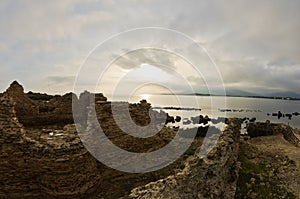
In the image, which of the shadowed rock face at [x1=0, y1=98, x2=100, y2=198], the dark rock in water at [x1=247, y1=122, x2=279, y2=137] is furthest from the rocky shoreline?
the dark rock in water at [x1=247, y1=122, x2=279, y2=137]

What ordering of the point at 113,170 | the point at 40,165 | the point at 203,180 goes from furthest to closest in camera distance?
the point at 113,170 → the point at 40,165 → the point at 203,180

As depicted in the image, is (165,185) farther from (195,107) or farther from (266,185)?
(195,107)

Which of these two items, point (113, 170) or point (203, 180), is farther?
point (113, 170)

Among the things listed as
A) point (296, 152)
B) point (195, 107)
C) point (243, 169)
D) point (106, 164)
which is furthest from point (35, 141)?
point (195, 107)

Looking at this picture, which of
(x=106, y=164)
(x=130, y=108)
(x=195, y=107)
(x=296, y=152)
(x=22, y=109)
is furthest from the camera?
(x=195, y=107)

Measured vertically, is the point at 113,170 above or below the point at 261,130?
below

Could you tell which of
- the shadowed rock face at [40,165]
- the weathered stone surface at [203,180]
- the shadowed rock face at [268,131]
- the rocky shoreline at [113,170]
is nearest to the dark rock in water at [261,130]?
the shadowed rock face at [268,131]

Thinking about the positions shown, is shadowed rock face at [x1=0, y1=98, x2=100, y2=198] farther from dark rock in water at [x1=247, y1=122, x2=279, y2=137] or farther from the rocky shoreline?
dark rock in water at [x1=247, y1=122, x2=279, y2=137]

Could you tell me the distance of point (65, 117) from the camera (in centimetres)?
1931

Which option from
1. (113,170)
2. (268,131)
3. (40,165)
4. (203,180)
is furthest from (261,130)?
(40,165)

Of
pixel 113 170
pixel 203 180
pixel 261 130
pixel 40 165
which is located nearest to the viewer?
pixel 203 180

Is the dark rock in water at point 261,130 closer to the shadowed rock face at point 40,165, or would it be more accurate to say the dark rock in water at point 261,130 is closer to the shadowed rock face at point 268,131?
the shadowed rock face at point 268,131

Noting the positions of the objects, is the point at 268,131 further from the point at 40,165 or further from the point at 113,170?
the point at 40,165

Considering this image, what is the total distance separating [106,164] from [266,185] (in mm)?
6448
